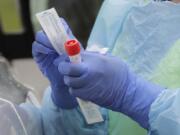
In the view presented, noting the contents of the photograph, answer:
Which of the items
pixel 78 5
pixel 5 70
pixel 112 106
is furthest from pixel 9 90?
pixel 78 5

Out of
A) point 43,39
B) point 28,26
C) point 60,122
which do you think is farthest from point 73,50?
point 28,26

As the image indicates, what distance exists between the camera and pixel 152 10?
922 millimetres

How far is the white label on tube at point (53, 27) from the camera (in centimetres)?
78

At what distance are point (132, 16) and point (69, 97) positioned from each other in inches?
9.0

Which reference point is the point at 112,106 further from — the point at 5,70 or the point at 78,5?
the point at 78,5

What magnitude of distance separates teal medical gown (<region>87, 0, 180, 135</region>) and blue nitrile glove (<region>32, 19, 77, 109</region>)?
0.09 meters

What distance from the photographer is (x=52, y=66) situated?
876mm

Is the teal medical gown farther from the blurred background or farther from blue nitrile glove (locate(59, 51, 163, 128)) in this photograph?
the blurred background

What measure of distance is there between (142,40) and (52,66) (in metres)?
0.20

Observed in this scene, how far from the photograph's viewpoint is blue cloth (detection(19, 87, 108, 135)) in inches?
36.4

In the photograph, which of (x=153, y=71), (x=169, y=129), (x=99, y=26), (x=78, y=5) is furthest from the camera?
(x=78, y=5)

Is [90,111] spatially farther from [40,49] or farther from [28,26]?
[28,26]

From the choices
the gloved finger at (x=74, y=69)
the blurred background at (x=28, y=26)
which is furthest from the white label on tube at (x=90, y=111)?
the blurred background at (x=28, y=26)

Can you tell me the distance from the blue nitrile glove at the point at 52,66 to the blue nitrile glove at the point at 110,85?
2.6 inches
